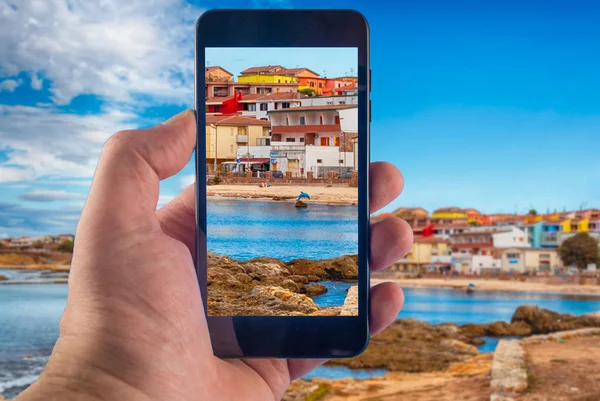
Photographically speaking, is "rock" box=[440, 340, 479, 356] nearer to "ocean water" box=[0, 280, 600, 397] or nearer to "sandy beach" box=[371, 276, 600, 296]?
"ocean water" box=[0, 280, 600, 397]

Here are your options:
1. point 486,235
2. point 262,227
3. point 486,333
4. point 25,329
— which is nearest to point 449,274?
point 486,235

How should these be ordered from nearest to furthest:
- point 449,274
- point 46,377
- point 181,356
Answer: point 46,377
point 181,356
point 449,274

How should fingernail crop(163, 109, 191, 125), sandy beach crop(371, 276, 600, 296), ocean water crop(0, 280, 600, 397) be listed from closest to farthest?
fingernail crop(163, 109, 191, 125) → ocean water crop(0, 280, 600, 397) → sandy beach crop(371, 276, 600, 296)

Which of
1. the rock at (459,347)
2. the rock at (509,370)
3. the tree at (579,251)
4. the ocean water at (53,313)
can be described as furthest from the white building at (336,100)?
the tree at (579,251)

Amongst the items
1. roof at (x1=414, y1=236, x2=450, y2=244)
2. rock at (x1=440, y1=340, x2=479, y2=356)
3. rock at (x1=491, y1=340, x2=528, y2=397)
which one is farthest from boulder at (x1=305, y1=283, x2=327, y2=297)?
roof at (x1=414, y1=236, x2=450, y2=244)

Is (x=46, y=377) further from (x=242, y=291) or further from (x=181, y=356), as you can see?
(x=242, y=291)
